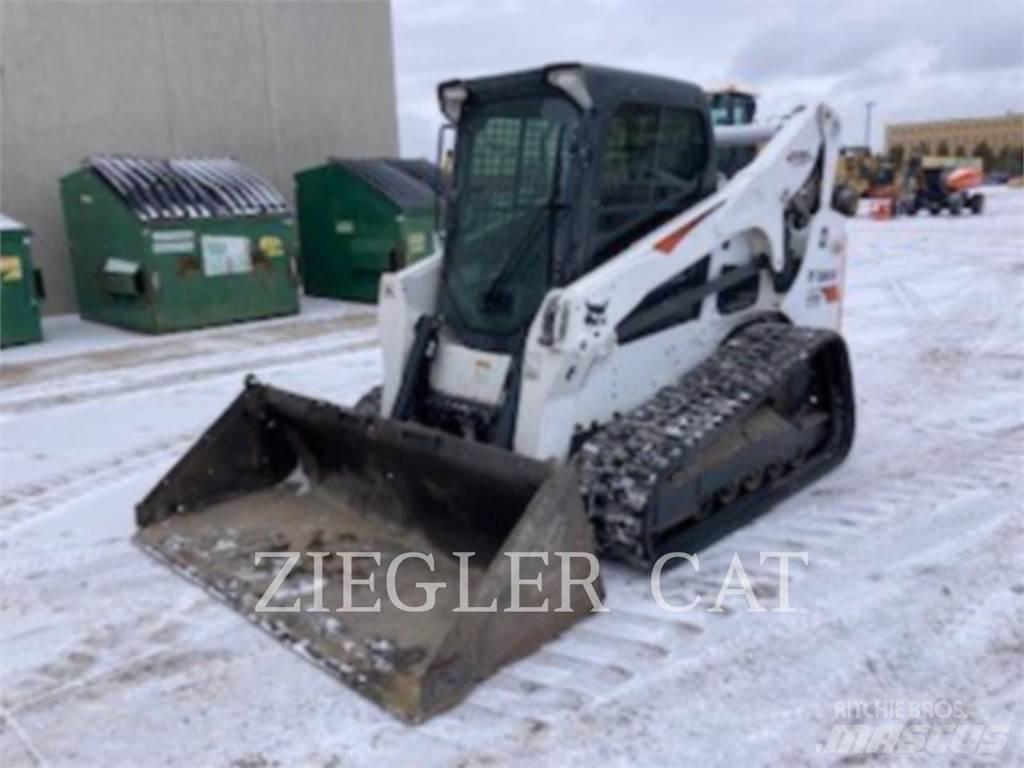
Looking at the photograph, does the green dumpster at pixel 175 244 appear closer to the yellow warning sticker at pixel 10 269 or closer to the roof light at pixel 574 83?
the yellow warning sticker at pixel 10 269

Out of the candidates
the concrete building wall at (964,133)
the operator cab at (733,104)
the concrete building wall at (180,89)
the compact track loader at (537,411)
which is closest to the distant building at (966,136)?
the concrete building wall at (964,133)

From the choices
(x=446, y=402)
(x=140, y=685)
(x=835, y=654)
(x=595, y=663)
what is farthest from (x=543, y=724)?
(x=446, y=402)

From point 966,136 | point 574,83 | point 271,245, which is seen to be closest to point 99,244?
point 271,245

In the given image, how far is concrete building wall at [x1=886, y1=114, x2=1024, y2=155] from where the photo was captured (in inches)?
1822

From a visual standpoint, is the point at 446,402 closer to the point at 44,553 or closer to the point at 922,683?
the point at 44,553

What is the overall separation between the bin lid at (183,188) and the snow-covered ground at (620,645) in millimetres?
4214

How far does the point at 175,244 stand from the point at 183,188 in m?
0.78

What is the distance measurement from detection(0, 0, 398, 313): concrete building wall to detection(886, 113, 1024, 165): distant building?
124ft

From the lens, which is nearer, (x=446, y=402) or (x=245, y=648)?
(x=245, y=648)

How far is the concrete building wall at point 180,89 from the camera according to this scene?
10.1 meters

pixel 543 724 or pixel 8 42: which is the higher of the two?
pixel 8 42

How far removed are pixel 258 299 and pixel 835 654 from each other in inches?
320

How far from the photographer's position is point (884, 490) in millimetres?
4328

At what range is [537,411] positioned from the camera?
349cm
